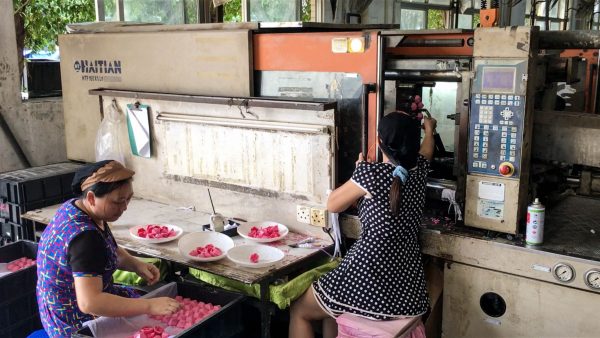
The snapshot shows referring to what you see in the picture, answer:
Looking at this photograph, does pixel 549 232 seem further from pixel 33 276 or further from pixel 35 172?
pixel 35 172

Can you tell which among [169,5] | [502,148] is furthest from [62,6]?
[502,148]

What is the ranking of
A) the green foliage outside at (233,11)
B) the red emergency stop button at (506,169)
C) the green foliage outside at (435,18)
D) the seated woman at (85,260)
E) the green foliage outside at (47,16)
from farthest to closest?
1. the green foliage outside at (435,18)
2. the green foliage outside at (233,11)
3. the green foliage outside at (47,16)
4. the red emergency stop button at (506,169)
5. the seated woman at (85,260)

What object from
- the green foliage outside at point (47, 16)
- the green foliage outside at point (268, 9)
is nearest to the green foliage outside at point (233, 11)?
the green foliage outside at point (268, 9)

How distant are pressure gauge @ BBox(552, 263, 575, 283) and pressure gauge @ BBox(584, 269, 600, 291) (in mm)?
49

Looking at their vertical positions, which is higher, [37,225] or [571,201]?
[571,201]

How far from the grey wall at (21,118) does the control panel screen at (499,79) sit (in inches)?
117

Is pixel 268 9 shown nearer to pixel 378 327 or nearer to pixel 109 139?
pixel 109 139

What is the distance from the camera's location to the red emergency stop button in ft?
7.41

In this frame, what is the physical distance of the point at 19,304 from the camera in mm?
2617

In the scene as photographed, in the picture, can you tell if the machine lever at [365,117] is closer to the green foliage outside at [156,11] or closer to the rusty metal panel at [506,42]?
the rusty metal panel at [506,42]

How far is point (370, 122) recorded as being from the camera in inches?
100

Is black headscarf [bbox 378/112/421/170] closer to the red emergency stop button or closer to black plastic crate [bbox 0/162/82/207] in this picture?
the red emergency stop button

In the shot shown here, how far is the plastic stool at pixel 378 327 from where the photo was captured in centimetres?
222

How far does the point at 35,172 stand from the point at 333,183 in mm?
1943
